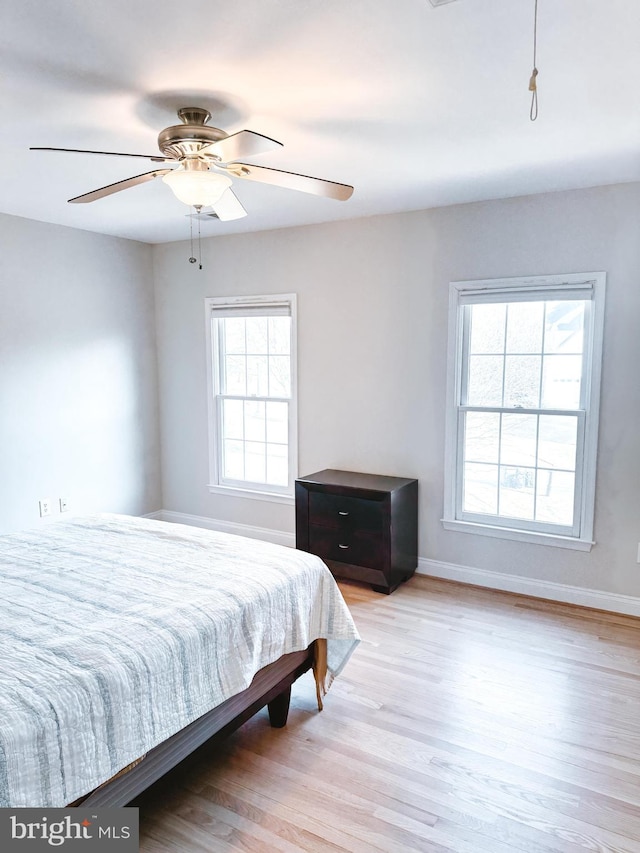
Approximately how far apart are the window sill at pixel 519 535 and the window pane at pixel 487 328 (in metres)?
1.14

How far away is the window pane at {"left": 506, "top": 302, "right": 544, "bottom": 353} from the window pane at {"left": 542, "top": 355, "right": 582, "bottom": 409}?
5.0 inches

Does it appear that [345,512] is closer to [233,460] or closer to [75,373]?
[233,460]

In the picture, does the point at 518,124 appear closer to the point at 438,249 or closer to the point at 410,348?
the point at 438,249

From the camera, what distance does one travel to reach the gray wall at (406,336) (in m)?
3.29

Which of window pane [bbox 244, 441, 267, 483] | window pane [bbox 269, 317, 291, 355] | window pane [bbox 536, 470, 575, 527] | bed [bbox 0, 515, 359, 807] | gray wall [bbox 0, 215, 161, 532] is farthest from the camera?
window pane [bbox 244, 441, 267, 483]

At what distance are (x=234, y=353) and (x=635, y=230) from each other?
9.78 feet

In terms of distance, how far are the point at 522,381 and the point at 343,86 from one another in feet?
7.10

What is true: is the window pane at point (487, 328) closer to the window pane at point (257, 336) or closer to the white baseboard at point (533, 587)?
the white baseboard at point (533, 587)

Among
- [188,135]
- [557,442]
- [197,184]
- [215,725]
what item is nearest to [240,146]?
[197,184]

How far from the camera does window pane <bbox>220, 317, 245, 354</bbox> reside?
4738 mm

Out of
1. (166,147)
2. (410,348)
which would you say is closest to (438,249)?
(410,348)

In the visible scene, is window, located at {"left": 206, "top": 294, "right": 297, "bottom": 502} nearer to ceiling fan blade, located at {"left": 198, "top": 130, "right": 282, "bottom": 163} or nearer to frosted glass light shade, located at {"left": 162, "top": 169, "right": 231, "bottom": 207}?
frosted glass light shade, located at {"left": 162, "top": 169, "right": 231, "bottom": 207}

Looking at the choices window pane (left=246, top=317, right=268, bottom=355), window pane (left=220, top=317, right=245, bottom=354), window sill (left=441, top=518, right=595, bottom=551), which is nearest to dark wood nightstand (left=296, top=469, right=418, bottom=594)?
window sill (left=441, top=518, right=595, bottom=551)

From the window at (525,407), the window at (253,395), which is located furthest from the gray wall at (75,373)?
the window at (525,407)
